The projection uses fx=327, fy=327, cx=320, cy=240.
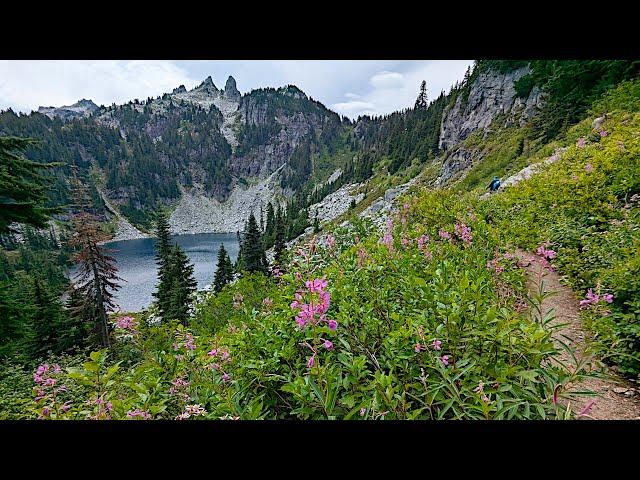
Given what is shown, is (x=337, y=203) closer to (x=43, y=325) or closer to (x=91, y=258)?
(x=43, y=325)

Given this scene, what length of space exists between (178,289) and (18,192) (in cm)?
1921

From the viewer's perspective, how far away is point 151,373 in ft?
9.25

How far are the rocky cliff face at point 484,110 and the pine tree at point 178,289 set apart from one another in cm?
2791

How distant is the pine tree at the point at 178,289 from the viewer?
2800 cm

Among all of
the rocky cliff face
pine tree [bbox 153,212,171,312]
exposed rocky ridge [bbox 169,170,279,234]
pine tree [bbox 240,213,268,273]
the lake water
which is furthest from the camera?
exposed rocky ridge [bbox 169,170,279,234]

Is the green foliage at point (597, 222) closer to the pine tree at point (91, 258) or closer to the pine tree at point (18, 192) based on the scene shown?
the pine tree at point (18, 192)

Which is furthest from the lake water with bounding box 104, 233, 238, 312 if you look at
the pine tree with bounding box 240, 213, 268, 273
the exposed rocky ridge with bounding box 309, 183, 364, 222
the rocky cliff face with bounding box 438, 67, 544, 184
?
the rocky cliff face with bounding box 438, 67, 544, 184

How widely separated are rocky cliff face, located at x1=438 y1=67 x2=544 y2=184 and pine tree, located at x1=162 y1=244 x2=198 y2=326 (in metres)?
27.9

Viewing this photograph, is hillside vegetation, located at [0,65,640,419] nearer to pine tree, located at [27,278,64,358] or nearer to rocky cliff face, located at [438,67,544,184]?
pine tree, located at [27,278,64,358]

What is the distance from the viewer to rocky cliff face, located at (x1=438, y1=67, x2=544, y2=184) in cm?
3191

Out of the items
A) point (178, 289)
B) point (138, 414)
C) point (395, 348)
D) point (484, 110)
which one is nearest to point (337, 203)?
point (484, 110)

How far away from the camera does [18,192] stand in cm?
990
